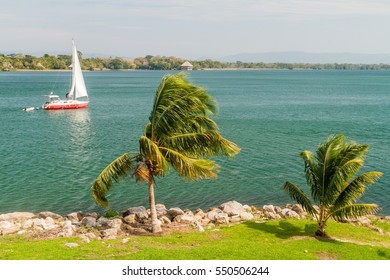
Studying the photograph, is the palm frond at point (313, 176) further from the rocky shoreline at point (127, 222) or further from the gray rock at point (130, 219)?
the gray rock at point (130, 219)

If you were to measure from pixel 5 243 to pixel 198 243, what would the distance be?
773 centimetres

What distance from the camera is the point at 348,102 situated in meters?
93.4

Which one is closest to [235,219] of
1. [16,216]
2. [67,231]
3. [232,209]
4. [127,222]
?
[232,209]

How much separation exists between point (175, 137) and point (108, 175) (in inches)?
130

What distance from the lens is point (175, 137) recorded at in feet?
62.2

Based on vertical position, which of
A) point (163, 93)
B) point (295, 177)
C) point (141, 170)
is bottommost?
point (295, 177)

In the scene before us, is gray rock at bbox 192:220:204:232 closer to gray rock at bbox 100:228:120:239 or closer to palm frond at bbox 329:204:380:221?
gray rock at bbox 100:228:120:239

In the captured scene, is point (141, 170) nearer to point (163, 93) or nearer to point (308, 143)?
point (163, 93)

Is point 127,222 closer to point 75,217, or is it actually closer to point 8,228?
point 75,217

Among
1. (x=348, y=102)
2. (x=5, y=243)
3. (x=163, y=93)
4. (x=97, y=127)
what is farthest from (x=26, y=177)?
(x=348, y=102)

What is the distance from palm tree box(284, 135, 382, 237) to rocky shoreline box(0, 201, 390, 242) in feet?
13.3

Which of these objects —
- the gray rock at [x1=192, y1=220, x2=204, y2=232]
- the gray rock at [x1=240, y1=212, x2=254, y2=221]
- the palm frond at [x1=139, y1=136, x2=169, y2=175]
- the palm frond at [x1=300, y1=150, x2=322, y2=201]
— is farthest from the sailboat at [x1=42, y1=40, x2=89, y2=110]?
the palm frond at [x1=300, y1=150, x2=322, y2=201]

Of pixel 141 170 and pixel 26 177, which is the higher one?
pixel 141 170

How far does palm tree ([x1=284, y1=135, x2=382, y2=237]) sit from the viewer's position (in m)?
18.6
